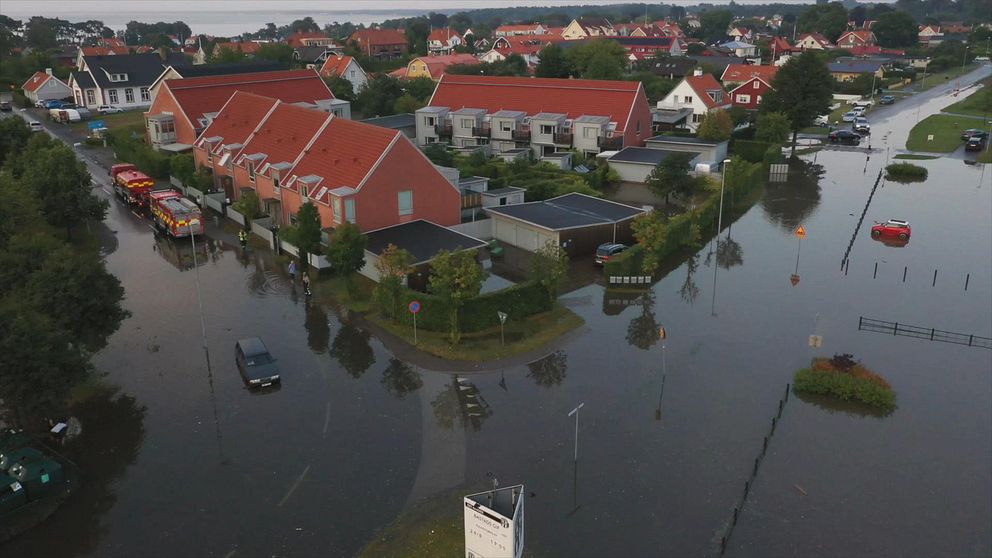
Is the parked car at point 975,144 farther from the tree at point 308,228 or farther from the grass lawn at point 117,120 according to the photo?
the grass lawn at point 117,120

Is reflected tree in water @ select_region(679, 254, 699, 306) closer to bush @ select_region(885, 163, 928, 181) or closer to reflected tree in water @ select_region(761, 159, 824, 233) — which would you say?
reflected tree in water @ select_region(761, 159, 824, 233)

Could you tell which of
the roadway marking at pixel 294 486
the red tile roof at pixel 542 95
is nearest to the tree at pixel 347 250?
the roadway marking at pixel 294 486

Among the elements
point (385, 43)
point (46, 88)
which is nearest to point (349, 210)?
point (46, 88)

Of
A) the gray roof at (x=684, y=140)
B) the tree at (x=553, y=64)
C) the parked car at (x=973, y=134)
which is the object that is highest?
the tree at (x=553, y=64)

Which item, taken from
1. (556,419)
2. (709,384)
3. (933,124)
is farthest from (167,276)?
(933,124)

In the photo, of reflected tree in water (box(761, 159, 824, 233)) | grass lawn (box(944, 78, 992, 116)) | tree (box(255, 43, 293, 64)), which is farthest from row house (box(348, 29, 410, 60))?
reflected tree in water (box(761, 159, 824, 233))

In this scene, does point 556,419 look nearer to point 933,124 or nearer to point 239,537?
point 239,537
